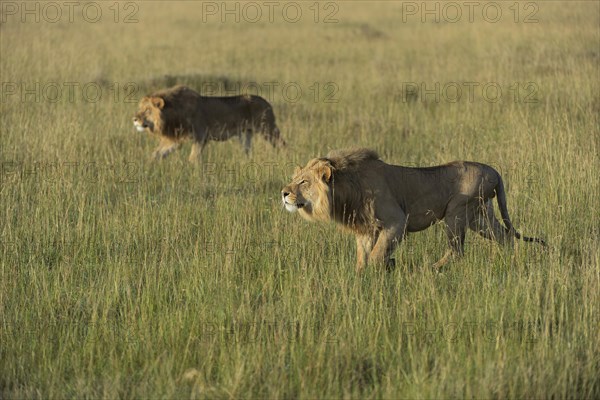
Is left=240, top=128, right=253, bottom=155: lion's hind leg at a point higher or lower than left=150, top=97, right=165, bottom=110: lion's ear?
lower

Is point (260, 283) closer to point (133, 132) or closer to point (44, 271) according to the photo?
point (44, 271)

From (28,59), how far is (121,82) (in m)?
2.32

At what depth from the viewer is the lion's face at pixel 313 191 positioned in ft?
21.1

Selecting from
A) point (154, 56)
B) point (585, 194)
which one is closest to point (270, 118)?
point (585, 194)

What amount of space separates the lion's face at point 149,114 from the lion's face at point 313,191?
5291 mm

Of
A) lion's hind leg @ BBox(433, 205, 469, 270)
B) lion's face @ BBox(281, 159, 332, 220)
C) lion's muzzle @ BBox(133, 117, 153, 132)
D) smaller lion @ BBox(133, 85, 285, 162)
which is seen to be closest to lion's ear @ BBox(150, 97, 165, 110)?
smaller lion @ BBox(133, 85, 285, 162)

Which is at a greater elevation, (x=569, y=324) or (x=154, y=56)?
(x=154, y=56)

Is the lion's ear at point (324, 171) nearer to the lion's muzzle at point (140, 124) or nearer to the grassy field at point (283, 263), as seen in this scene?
the grassy field at point (283, 263)

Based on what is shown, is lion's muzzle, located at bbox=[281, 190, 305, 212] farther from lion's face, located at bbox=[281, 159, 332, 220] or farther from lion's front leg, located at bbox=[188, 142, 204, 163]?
Answer: lion's front leg, located at bbox=[188, 142, 204, 163]

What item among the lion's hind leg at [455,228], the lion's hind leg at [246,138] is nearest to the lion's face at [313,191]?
the lion's hind leg at [455,228]

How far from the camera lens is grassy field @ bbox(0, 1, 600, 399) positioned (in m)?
4.75

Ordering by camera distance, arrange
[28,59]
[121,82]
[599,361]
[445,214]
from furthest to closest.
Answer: [28,59], [121,82], [445,214], [599,361]

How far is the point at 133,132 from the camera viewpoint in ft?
40.6

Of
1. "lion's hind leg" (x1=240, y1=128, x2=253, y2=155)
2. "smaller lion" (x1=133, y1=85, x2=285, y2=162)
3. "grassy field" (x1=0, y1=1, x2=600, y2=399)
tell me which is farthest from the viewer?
"lion's hind leg" (x1=240, y1=128, x2=253, y2=155)
